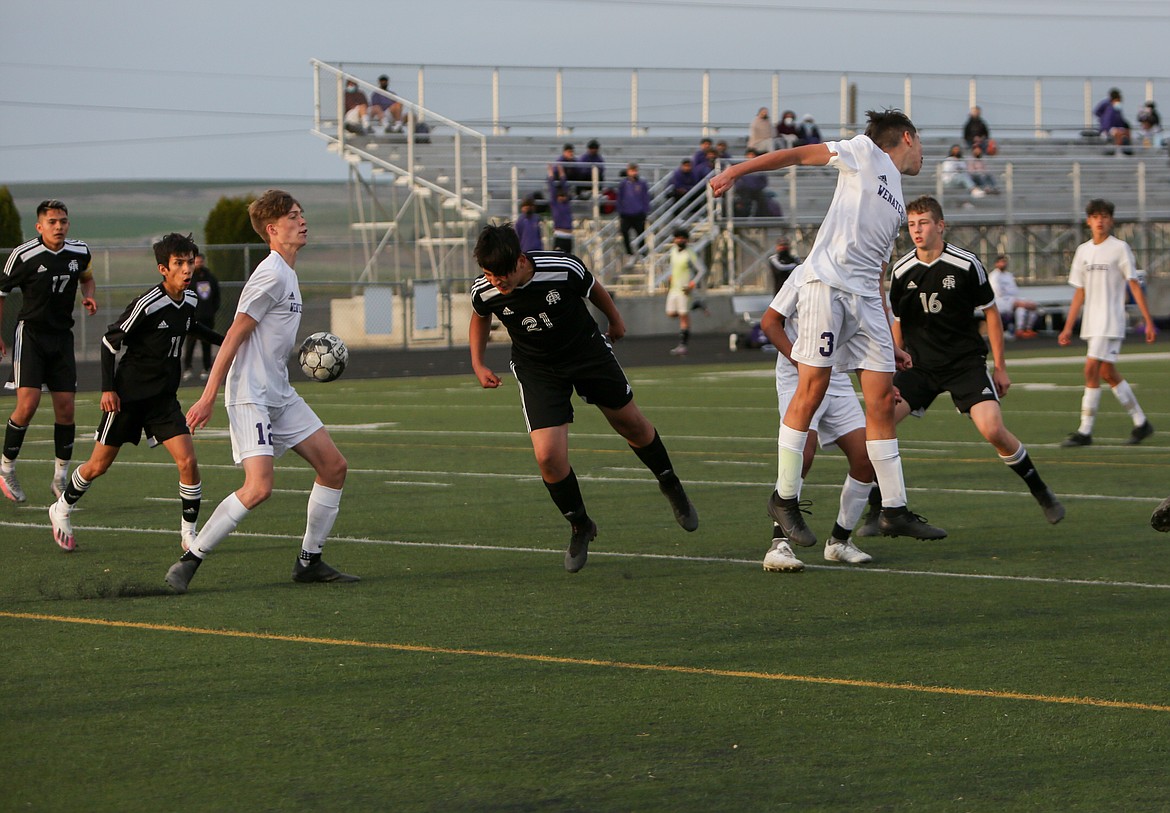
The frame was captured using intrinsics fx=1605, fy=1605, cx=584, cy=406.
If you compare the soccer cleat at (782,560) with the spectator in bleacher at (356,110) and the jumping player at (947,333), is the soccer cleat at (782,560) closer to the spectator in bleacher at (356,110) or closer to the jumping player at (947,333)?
the jumping player at (947,333)

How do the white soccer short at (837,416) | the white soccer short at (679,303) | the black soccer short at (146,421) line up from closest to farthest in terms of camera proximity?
1. the white soccer short at (837,416)
2. the black soccer short at (146,421)
3. the white soccer short at (679,303)

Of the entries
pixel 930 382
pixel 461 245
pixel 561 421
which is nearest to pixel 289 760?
pixel 561 421

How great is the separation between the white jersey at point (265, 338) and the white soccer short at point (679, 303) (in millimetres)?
20472

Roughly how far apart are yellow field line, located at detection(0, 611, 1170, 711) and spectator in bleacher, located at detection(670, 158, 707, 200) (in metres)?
27.3

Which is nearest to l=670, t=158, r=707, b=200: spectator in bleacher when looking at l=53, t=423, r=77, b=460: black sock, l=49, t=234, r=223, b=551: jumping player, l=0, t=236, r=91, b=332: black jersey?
l=0, t=236, r=91, b=332: black jersey

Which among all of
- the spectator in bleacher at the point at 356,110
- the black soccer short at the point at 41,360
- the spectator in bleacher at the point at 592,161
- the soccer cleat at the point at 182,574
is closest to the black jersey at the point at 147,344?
the soccer cleat at the point at 182,574

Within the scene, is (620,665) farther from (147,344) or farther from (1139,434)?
(1139,434)

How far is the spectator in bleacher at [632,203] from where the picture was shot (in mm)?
31344

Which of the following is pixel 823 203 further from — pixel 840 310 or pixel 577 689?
pixel 577 689

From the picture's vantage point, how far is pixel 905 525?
7715 millimetres

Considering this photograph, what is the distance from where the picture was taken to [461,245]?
33.5m

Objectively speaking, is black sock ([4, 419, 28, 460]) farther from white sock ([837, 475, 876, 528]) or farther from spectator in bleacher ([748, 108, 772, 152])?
spectator in bleacher ([748, 108, 772, 152])

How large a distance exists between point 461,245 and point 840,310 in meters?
26.5

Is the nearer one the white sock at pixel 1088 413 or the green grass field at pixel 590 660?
the green grass field at pixel 590 660
